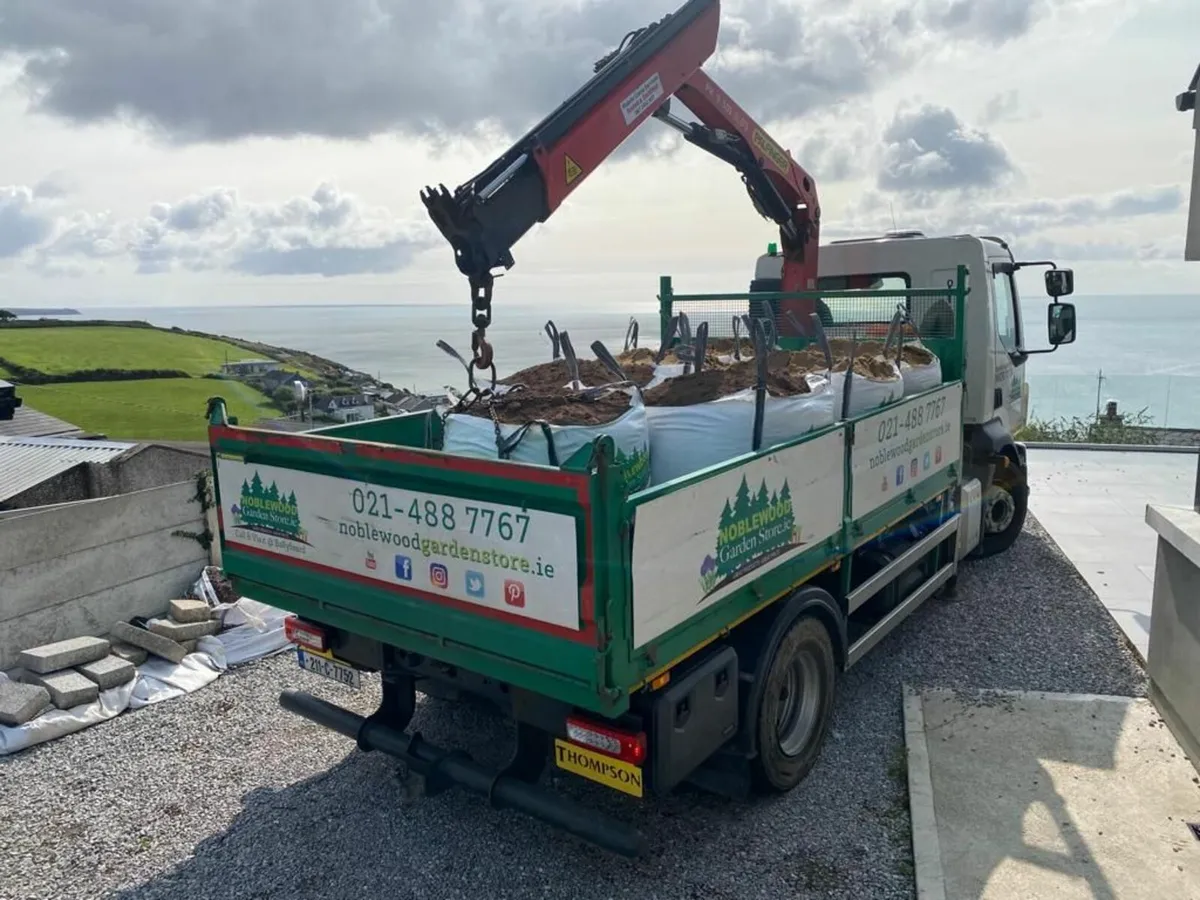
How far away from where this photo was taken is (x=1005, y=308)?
718cm

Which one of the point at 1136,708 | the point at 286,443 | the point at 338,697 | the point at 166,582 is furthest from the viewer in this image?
the point at 166,582

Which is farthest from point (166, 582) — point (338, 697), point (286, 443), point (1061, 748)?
point (1061, 748)

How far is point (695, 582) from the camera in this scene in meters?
3.18

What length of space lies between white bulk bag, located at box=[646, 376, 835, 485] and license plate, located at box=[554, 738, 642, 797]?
4.33 feet

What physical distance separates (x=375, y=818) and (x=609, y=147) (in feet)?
12.3

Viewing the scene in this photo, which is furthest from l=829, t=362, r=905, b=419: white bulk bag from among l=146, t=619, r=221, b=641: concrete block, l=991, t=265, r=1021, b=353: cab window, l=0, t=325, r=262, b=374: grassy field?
l=0, t=325, r=262, b=374: grassy field

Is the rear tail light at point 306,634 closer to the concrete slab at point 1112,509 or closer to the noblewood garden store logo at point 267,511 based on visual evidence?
the noblewood garden store logo at point 267,511

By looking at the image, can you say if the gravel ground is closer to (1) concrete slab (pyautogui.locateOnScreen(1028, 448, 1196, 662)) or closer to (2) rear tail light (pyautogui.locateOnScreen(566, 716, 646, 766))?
(2) rear tail light (pyautogui.locateOnScreen(566, 716, 646, 766))

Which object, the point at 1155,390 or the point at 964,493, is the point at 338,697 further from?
the point at 1155,390

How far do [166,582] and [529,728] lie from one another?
387 centimetres

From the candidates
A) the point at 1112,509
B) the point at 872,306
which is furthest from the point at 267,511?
the point at 1112,509

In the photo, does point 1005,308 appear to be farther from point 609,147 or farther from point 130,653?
point 130,653

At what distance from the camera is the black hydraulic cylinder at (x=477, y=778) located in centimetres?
315

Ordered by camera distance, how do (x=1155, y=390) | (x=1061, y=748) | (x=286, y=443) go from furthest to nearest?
(x=1155, y=390)
(x=1061, y=748)
(x=286, y=443)
